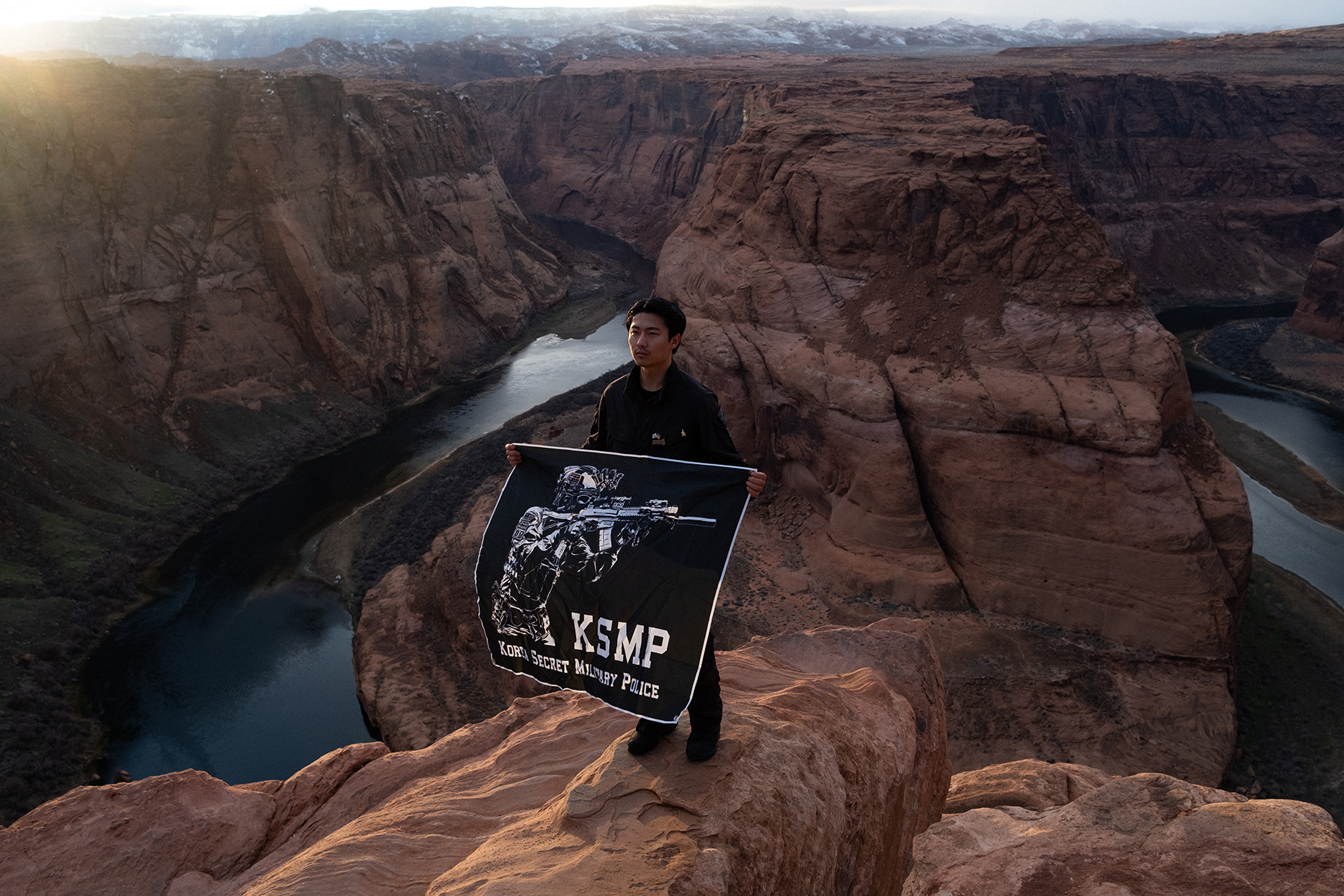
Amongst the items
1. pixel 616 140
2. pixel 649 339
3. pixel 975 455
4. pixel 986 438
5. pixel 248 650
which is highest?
pixel 616 140

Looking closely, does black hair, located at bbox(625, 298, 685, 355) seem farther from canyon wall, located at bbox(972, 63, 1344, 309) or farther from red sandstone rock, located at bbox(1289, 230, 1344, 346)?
A: canyon wall, located at bbox(972, 63, 1344, 309)

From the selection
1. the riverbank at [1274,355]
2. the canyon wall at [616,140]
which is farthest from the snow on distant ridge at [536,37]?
the riverbank at [1274,355]

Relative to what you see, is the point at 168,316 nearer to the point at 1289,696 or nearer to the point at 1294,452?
the point at 1289,696

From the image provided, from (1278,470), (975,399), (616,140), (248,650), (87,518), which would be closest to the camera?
(975,399)

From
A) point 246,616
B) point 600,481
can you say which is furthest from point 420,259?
point 600,481

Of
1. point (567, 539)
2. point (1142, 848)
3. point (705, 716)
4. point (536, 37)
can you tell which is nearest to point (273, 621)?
point (567, 539)

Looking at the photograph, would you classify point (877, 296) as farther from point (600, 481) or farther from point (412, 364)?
point (412, 364)

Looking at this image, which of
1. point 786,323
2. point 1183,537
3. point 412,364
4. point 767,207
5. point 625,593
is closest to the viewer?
point 625,593
